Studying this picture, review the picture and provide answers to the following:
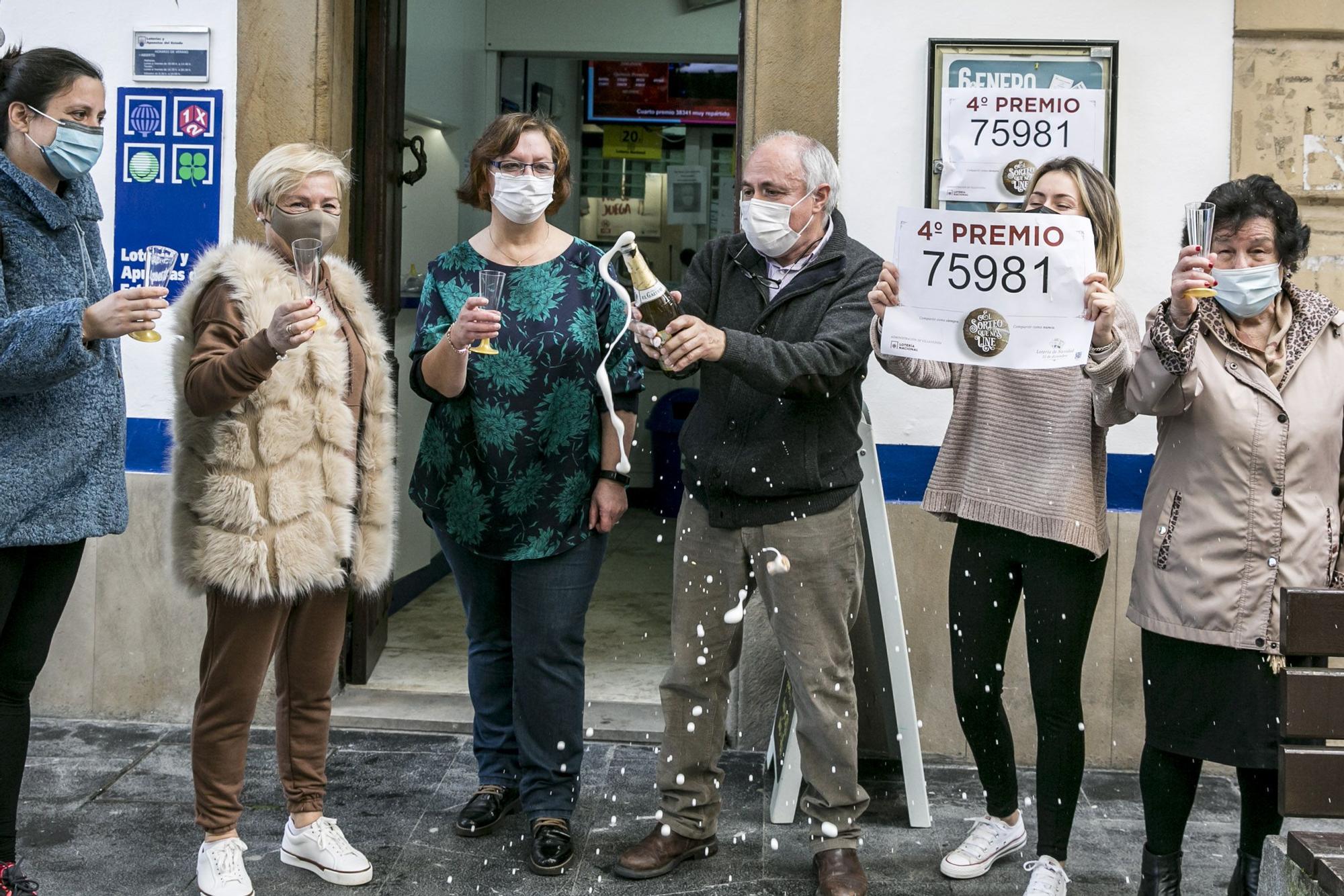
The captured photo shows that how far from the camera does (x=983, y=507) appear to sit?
372cm

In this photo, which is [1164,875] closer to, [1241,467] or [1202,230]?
[1241,467]

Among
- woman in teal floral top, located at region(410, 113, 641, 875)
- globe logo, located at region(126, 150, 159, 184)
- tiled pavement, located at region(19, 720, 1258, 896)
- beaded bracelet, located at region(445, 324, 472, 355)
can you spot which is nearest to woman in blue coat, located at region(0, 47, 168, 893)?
tiled pavement, located at region(19, 720, 1258, 896)

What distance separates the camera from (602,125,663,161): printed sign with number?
10508mm

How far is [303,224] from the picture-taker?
3609 mm

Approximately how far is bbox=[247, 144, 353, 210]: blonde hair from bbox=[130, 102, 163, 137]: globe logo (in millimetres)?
1627

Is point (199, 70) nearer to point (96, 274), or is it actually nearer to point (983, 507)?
point (96, 274)

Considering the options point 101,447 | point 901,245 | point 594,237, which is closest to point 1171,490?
point 901,245

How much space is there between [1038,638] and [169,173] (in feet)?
11.1

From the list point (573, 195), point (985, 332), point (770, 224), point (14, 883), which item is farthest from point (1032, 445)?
point (573, 195)

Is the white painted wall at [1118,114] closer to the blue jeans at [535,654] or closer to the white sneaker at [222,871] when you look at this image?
the blue jeans at [535,654]

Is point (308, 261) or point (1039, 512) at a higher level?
point (308, 261)

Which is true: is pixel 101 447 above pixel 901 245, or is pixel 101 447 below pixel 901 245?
below

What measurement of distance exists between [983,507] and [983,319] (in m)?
0.59

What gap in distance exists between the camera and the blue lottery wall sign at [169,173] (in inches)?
198
